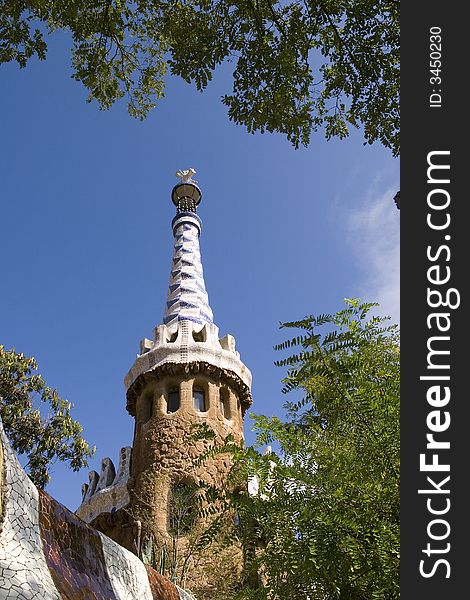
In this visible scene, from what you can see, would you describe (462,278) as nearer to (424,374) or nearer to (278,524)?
(424,374)

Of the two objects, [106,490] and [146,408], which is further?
[146,408]

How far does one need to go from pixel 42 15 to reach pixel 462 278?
3.38 m

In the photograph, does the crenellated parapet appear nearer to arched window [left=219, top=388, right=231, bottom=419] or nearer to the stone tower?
the stone tower

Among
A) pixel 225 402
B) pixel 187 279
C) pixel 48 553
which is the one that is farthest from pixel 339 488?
pixel 187 279

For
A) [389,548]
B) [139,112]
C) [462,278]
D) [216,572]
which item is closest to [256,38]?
[139,112]

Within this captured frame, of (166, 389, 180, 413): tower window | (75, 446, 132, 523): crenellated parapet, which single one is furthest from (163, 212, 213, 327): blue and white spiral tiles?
(75, 446, 132, 523): crenellated parapet

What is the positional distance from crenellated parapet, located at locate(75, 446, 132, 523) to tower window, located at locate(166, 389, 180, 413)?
1.32 meters

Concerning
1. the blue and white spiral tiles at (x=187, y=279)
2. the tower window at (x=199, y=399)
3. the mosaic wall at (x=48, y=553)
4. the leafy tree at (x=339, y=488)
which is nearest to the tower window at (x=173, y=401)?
the tower window at (x=199, y=399)

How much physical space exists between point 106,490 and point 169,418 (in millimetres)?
1832

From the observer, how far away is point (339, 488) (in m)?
3.20

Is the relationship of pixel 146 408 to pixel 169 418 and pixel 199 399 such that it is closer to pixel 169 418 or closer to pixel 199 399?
pixel 169 418

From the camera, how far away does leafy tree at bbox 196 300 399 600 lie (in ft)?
10.0

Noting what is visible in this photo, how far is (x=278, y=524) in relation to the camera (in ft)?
11.5

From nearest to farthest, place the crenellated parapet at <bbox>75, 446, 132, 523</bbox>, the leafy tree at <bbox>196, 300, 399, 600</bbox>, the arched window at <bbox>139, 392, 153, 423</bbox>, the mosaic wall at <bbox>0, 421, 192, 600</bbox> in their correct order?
1. the mosaic wall at <bbox>0, 421, 192, 600</bbox>
2. the leafy tree at <bbox>196, 300, 399, 600</bbox>
3. the crenellated parapet at <bbox>75, 446, 132, 523</bbox>
4. the arched window at <bbox>139, 392, 153, 423</bbox>
